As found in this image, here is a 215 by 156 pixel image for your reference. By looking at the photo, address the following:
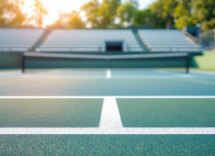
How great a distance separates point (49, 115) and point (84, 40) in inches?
918

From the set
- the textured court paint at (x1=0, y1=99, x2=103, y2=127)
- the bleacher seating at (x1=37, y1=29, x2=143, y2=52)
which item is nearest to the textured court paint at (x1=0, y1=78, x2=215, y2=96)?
the textured court paint at (x1=0, y1=99, x2=103, y2=127)

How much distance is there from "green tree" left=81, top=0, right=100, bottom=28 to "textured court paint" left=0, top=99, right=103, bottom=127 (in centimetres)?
5246

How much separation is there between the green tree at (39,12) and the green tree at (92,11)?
39.2 ft

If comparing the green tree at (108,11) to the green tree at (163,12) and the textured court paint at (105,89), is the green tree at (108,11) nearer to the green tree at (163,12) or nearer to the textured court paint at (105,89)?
the green tree at (163,12)

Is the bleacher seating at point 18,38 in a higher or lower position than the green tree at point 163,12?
lower

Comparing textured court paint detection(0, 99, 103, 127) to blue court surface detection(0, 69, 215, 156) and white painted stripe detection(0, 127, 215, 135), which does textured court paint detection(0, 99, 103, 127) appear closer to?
blue court surface detection(0, 69, 215, 156)

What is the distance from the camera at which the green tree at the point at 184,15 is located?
33953mm

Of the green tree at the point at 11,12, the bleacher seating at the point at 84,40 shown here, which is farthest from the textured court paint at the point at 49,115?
the green tree at the point at 11,12

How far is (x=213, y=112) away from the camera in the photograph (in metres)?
2.36

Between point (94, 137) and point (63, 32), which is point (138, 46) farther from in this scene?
point (94, 137)

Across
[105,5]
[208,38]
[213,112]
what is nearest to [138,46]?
[208,38]

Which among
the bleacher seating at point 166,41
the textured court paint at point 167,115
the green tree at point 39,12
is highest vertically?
the green tree at point 39,12

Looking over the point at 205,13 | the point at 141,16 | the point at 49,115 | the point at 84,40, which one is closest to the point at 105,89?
the point at 49,115

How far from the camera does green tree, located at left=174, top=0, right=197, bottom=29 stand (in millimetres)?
33953
